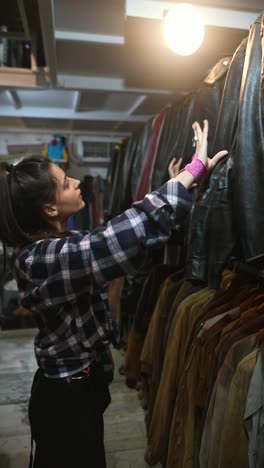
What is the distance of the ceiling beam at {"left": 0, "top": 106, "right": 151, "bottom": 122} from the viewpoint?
10.1ft

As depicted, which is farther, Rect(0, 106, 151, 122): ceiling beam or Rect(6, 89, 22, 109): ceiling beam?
Rect(0, 106, 151, 122): ceiling beam

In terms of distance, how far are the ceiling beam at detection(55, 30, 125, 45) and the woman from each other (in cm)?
112

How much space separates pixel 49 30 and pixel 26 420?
77.7 inches

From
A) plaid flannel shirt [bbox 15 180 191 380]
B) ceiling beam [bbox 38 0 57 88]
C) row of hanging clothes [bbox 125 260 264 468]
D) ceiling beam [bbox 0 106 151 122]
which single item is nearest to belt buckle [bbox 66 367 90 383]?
plaid flannel shirt [bbox 15 180 191 380]

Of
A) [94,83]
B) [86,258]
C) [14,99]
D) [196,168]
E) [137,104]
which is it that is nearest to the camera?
[86,258]

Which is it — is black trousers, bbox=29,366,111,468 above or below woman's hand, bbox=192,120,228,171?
below

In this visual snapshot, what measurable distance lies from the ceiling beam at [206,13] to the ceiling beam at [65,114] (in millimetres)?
1685

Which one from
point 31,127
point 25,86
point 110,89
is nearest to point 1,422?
point 25,86

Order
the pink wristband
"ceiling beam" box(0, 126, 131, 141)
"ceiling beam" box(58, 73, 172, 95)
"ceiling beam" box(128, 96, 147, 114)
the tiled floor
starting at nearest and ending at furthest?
the pink wristband, the tiled floor, "ceiling beam" box(58, 73, 172, 95), "ceiling beam" box(128, 96, 147, 114), "ceiling beam" box(0, 126, 131, 141)

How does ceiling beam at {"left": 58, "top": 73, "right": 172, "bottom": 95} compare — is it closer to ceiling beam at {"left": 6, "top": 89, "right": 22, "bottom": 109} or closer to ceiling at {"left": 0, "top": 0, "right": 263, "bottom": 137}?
ceiling at {"left": 0, "top": 0, "right": 263, "bottom": 137}

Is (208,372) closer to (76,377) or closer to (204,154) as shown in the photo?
(76,377)

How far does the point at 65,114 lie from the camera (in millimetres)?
3160

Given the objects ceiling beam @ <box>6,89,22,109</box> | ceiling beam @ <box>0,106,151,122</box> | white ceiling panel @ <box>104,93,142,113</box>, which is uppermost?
white ceiling panel @ <box>104,93,142,113</box>

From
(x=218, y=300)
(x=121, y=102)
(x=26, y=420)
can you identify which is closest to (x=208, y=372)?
(x=218, y=300)
